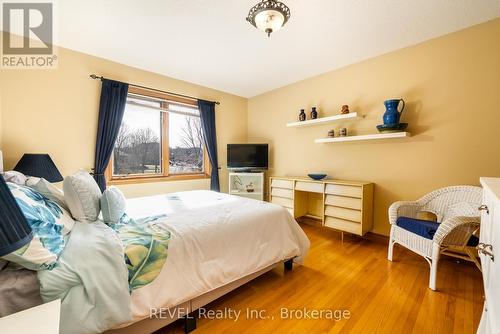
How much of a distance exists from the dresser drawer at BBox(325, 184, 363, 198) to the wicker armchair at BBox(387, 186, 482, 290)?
17.3 inches

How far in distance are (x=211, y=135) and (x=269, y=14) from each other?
253 cm

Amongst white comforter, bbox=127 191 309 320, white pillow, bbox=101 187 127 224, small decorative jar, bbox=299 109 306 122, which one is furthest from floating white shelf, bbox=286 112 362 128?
white pillow, bbox=101 187 127 224

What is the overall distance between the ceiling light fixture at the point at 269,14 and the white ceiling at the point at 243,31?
26 centimetres

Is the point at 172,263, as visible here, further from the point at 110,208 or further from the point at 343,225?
the point at 343,225

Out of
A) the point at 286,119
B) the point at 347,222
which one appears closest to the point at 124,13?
the point at 286,119

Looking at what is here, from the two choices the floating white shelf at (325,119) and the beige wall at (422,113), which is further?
the floating white shelf at (325,119)

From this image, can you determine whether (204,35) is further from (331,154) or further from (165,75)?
(331,154)

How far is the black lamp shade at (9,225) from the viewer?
56cm

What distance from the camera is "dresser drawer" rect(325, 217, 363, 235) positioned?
2.66 meters

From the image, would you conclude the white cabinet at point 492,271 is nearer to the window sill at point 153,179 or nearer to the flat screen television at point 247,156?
the flat screen television at point 247,156

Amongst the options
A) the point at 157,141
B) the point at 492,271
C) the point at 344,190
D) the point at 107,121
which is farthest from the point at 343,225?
the point at 107,121

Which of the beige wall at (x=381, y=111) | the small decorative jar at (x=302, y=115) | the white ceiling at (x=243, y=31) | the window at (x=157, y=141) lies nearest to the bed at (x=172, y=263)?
the window at (x=157, y=141)

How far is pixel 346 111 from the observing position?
2.94m

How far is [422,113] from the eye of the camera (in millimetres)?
2441
